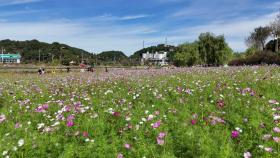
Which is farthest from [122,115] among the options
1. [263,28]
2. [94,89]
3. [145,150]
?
[263,28]

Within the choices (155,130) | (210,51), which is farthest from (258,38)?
(155,130)

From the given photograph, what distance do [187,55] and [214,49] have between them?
306 inches

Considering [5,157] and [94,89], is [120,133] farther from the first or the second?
[94,89]

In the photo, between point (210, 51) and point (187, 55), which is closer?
point (210, 51)

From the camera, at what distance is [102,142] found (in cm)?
543

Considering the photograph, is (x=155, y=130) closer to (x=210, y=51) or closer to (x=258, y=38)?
(x=210, y=51)

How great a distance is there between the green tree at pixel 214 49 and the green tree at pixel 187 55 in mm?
1847

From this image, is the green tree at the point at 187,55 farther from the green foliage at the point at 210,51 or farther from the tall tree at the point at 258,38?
the tall tree at the point at 258,38

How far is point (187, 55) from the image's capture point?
75750 millimetres

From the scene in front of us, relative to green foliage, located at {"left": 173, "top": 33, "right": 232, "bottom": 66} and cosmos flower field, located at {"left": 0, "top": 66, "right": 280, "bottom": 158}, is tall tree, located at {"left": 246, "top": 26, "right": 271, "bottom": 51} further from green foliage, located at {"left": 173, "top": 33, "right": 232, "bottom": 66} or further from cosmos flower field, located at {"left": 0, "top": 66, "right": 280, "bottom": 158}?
cosmos flower field, located at {"left": 0, "top": 66, "right": 280, "bottom": 158}

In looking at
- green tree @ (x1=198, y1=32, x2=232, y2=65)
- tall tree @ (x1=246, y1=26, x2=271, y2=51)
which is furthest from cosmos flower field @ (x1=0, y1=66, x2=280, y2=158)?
tall tree @ (x1=246, y1=26, x2=271, y2=51)

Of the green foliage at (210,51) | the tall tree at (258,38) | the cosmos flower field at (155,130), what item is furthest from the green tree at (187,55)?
the cosmos flower field at (155,130)

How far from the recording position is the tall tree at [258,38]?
86.5 m

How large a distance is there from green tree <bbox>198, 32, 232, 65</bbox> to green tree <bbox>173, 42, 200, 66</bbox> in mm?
1847
